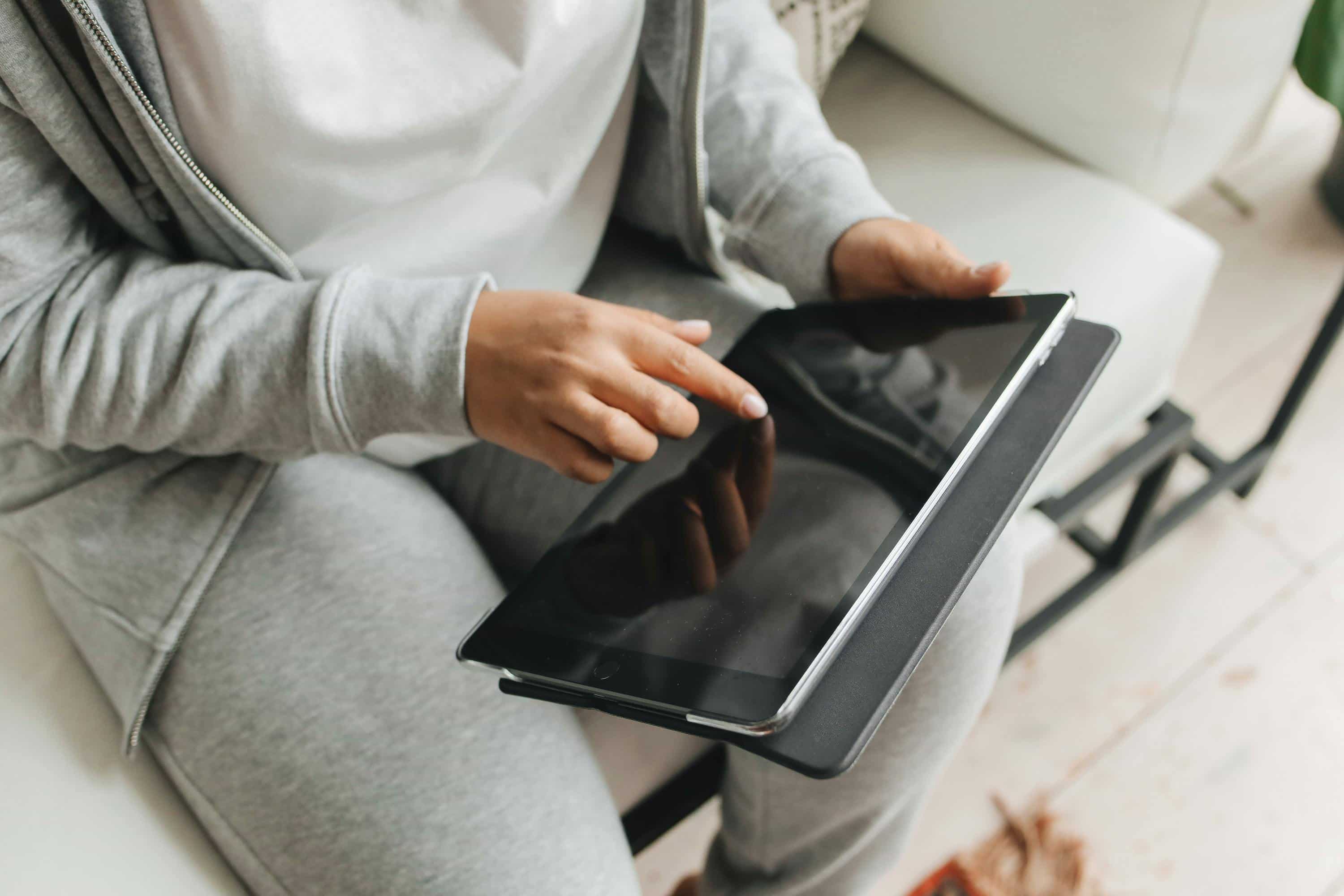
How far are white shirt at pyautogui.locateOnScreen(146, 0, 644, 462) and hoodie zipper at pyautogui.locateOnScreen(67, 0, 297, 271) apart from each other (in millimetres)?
11

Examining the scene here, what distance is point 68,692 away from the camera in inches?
22.5

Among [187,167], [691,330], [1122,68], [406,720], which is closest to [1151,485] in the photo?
[1122,68]

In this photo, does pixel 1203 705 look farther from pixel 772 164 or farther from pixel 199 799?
pixel 199 799

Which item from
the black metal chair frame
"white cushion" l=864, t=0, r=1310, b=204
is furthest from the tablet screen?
the black metal chair frame

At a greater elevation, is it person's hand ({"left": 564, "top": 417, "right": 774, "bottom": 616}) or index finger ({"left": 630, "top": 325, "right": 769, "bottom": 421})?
index finger ({"left": 630, "top": 325, "right": 769, "bottom": 421})

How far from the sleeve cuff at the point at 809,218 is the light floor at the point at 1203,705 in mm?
521

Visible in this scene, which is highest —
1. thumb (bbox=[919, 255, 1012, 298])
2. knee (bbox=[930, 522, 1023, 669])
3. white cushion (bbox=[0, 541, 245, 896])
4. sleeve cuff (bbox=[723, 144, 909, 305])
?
thumb (bbox=[919, 255, 1012, 298])

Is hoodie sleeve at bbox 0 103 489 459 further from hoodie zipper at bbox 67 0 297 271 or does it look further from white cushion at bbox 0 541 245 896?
white cushion at bbox 0 541 245 896

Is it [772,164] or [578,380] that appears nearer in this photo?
[578,380]

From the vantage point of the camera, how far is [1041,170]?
2.64 feet

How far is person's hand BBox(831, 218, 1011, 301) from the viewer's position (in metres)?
0.55

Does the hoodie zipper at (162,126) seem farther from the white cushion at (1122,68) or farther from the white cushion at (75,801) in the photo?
the white cushion at (1122,68)

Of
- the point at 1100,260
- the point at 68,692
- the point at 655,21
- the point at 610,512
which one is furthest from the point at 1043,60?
the point at 68,692

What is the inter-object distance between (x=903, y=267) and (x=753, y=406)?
0.43 ft
